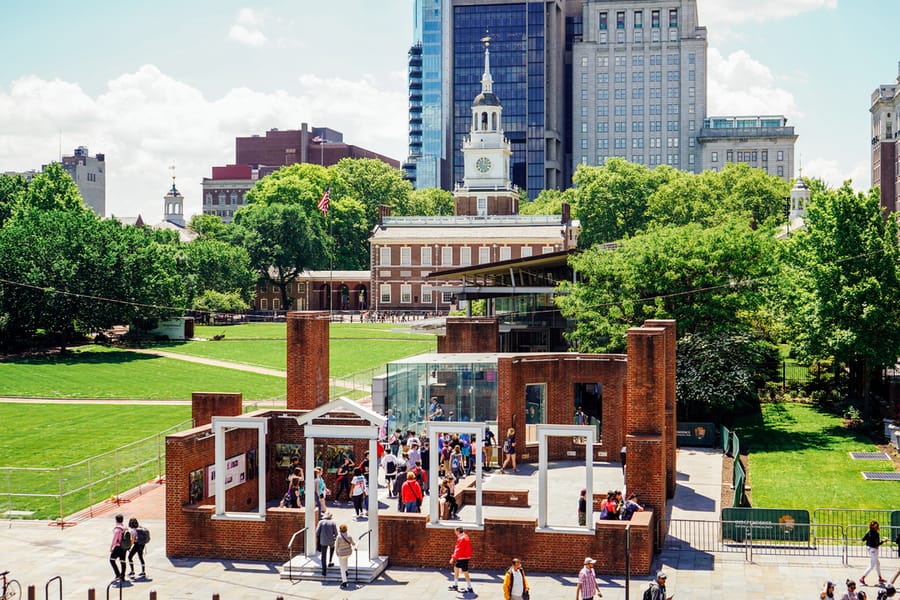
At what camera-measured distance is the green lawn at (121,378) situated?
170ft

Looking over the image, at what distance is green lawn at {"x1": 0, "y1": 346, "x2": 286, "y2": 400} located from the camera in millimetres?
51906

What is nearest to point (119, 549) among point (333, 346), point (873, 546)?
point (873, 546)

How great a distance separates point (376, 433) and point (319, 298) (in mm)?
100118

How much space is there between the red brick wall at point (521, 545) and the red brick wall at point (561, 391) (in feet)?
33.1

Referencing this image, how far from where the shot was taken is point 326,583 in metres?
22.7

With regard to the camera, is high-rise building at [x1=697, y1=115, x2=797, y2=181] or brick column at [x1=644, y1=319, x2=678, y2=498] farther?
high-rise building at [x1=697, y1=115, x2=797, y2=181]

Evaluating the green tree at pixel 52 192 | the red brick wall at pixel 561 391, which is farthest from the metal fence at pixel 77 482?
the green tree at pixel 52 192

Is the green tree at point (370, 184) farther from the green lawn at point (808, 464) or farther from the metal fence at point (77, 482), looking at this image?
the metal fence at point (77, 482)

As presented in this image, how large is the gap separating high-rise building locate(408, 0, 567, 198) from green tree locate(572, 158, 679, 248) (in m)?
58.6

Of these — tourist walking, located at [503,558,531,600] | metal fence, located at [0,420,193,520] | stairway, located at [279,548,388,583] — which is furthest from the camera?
metal fence, located at [0,420,193,520]

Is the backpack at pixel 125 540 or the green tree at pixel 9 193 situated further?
the green tree at pixel 9 193

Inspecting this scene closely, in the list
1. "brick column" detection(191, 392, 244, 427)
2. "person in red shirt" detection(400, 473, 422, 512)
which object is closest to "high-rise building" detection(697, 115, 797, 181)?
"brick column" detection(191, 392, 244, 427)

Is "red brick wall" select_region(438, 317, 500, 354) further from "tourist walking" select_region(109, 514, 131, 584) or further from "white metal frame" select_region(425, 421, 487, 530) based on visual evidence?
"tourist walking" select_region(109, 514, 131, 584)

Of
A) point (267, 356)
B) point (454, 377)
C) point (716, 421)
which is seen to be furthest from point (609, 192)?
point (454, 377)
